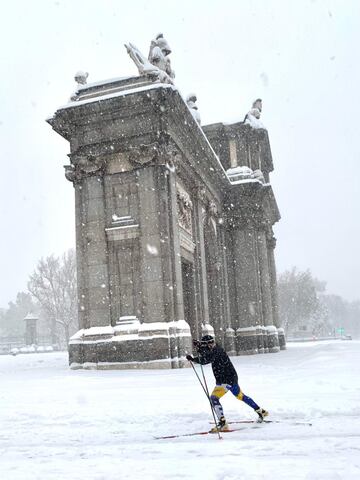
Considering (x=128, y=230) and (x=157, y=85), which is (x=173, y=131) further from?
(x=128, y=230)

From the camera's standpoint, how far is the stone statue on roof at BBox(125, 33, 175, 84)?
19500 millimetres

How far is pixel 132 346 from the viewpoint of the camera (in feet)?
60.9

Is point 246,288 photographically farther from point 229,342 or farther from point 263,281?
point 229,342

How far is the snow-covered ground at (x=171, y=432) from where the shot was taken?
18.1 ft

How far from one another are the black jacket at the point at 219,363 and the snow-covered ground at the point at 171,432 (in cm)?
71

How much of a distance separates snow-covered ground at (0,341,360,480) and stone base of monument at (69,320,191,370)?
449cm

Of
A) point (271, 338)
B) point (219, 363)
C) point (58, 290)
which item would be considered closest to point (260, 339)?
point (271, 338)

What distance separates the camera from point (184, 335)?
18.5 m

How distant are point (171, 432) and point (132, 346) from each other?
10934mm

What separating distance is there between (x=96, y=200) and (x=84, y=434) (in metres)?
13.2

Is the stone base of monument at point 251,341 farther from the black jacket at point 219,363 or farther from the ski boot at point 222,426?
the ski boot at point 222,426

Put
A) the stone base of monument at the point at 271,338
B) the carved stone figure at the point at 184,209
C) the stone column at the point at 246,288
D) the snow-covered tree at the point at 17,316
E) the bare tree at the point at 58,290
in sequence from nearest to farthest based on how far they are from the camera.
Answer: the carved stone figure at the point at 184,209
the stone column at the point at 246,288
the stone base of monument at the point at 271,338
the bare tree at the point at 58,290
the snow-covered tree at the point at 17,316

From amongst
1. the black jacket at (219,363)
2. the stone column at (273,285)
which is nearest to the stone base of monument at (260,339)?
the stone column at (273,285)

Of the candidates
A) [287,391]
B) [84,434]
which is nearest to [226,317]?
[287,391]
